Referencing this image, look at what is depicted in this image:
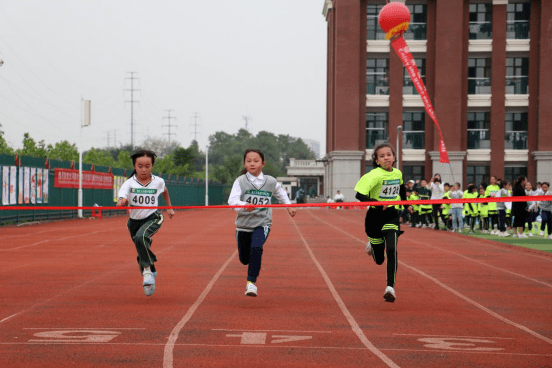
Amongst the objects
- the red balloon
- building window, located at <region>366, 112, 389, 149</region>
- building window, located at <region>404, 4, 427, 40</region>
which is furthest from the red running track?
building window, located at <region>404, 4, 427, 40</region>

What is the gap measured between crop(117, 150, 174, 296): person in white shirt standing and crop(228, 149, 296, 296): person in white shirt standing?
3.36ft

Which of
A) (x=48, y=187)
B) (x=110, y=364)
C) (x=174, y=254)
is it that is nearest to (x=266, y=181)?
(x=110, y=364)

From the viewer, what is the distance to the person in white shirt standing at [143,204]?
26.2ft

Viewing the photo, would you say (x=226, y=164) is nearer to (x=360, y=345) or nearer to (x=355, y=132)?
(x=355, y=132)

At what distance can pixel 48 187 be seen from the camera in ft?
99.5

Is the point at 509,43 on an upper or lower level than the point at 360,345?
upper

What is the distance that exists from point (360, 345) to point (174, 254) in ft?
30.2

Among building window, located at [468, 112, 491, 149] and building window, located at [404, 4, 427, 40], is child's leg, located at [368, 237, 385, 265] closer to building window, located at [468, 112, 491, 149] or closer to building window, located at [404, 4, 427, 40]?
building window, located at [468, 112, 491, 149]

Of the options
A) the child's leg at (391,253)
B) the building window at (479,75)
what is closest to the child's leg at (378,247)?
the child's leg at (391,253)

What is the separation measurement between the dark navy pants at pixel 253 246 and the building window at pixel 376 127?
44.7 m

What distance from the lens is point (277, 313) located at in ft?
23.5

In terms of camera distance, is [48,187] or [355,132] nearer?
[48,187]

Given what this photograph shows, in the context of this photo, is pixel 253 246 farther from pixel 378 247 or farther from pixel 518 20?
pixel 518 20

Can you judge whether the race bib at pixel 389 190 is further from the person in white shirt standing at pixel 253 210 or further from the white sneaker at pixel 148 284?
the white sneaker at pixel 148 284
